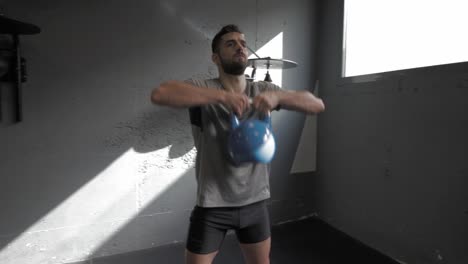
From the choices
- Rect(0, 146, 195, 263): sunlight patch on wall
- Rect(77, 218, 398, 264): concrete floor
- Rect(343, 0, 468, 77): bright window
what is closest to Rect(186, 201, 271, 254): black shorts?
Rect(77, 218, 398, 264): concrete floor

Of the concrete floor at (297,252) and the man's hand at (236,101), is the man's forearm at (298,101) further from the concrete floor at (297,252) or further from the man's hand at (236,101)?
the concrete floor at (297,252)

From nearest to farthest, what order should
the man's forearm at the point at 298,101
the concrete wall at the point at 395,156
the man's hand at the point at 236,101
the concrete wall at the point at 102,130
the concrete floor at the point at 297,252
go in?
the man's hand at the point at 236,101
the man's forearm at the point at 298,101
the concrete wall at the point at 395,156
the concrete wall at the point at 102,130
the concrete floor at the point at 297,252

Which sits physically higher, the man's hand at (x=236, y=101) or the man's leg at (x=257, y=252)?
the man's hand at (x=236, y=101)

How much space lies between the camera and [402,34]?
6.81 ft

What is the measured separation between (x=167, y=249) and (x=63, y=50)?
157cm

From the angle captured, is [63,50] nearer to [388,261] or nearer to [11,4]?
[11,4]

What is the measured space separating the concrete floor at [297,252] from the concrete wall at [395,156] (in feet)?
0.40

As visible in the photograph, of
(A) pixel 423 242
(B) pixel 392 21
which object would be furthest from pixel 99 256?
(B) pixel 392 21

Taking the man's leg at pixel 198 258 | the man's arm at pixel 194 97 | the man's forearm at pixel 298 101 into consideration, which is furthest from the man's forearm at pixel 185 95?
the man's leg at pixel 198 258

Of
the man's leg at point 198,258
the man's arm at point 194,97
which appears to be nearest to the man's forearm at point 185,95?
the man's arm at point 194,97

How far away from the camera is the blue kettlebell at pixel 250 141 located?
108 centimetres

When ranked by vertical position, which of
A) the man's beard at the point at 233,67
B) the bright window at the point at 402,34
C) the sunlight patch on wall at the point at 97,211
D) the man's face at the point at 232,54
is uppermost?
the bright window at the point at 402,34

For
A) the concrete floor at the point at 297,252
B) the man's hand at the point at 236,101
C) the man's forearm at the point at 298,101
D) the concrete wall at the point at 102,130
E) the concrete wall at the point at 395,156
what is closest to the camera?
the man's hand at the point at 236,101

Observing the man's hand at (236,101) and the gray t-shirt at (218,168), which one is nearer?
the man's hand at (236,101)
